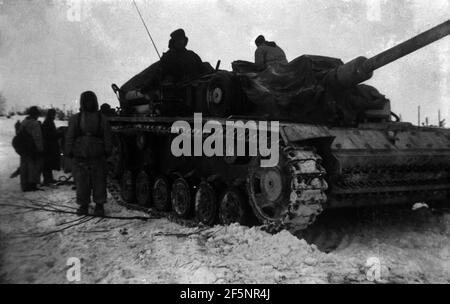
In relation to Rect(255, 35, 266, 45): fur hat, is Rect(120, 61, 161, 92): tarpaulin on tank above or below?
below

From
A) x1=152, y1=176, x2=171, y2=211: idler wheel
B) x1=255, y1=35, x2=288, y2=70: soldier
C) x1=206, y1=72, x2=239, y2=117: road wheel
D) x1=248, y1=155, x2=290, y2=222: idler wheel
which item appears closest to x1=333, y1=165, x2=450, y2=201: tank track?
x1=248, y1=155, x2=290, y2=222: idler wheel

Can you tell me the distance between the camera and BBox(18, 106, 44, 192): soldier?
9.79 m

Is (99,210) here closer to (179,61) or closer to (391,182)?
(179,61)

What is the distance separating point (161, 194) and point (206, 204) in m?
1.59

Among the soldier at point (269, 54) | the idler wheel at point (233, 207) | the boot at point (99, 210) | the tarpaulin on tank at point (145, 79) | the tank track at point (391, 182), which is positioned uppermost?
the soldier at point (269, 54)

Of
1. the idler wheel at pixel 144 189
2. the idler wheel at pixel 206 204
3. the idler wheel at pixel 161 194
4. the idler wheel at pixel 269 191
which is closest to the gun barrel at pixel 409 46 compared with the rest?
the idler wheel at pixel 269 191

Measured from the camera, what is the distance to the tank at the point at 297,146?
16.7 ft

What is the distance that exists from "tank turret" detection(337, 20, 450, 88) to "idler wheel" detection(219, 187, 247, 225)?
2208 millimetres

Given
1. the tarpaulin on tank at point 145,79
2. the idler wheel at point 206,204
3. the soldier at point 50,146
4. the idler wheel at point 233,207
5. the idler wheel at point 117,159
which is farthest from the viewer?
the soldier at point 50,146

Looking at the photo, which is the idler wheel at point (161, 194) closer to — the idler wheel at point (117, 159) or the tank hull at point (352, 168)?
the tank hull at point (352, 168)

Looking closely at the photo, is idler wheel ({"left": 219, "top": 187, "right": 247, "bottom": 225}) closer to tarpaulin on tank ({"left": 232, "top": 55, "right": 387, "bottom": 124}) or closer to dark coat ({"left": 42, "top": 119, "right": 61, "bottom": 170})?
tarpaulin on tank ({"left": 232, "top": 55, "right": 387, "bottom": 124})

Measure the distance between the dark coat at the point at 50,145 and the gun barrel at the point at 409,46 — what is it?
8.69 metres

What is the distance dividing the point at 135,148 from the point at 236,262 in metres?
5.34

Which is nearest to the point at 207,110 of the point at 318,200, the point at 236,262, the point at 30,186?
the point at 318,200
